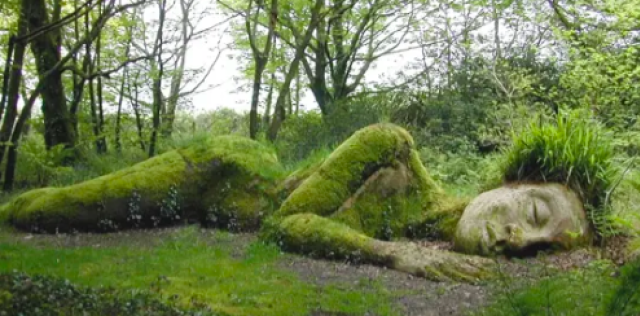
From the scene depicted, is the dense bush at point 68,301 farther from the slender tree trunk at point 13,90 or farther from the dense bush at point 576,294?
the slender tree trunk at point 13,90

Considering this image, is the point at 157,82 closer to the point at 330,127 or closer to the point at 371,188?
the point at 330,127

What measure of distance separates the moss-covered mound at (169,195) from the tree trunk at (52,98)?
487cm

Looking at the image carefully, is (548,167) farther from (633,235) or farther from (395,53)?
(395,53)

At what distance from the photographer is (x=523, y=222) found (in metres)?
7.92

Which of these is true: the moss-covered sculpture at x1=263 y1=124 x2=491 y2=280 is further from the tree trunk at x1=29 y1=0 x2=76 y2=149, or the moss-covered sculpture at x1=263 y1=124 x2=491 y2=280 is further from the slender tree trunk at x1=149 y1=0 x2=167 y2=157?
the tree trunk at x1=29 y1=0 x2=76 y2=149

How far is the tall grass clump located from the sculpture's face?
0.24 m

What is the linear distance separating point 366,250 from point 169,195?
433 cm

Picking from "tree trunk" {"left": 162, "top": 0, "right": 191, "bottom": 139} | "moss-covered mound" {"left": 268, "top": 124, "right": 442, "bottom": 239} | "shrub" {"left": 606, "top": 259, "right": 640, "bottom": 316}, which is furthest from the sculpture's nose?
"tree trunk" {"left": 162, "top": 0, "right": 191, "bottom": 139}

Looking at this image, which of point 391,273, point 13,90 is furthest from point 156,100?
point 391,273

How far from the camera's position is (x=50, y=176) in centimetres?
1376

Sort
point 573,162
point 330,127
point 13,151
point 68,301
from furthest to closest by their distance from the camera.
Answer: point 330,127 < point 13,151 < point 573,162 < point 68,301

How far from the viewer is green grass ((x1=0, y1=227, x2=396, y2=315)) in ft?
18.6

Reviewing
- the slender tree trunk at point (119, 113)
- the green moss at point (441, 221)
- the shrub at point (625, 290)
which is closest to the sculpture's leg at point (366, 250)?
the green moss at point (441, 221)

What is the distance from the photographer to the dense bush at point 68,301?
4105 millimetres
